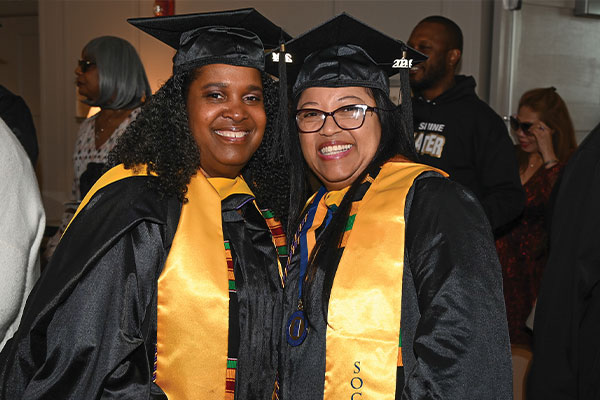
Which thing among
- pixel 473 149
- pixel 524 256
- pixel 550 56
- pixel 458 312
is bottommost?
pixel 524 256

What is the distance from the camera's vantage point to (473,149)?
325cm

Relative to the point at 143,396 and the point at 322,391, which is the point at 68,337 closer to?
the point at 143,396

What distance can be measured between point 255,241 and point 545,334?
89 cm

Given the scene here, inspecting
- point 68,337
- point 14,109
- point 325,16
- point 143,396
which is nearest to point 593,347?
point 143,396

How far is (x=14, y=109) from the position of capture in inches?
131

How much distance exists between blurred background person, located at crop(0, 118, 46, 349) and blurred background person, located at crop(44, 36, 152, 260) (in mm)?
1520

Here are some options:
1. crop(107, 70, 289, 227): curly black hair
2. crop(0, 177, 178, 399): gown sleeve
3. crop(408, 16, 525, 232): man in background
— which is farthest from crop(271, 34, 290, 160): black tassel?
crop(408, 16, 525, 232): man in background

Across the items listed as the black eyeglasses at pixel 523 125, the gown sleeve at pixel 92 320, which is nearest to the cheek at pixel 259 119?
the gown sleeve at pixel 92 320

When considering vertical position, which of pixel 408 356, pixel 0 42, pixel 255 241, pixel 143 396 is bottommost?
pixel 143 396

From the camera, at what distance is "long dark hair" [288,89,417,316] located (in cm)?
165

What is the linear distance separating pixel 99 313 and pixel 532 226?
2.89 meters

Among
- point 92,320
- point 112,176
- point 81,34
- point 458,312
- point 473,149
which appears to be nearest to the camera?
point 458,312

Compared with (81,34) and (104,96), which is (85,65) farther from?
(81,34)

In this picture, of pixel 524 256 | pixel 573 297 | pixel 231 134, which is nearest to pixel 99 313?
pixel 231 134
